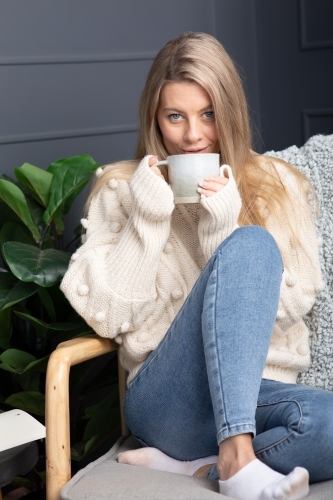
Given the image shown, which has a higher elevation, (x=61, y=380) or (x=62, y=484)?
(x=61, y=380)

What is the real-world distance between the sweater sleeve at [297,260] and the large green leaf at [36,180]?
1.82 feet

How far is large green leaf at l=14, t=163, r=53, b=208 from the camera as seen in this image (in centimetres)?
184

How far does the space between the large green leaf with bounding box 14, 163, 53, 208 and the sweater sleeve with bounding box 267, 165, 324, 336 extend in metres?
0.55

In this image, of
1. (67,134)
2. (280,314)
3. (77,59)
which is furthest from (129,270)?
(77,59)

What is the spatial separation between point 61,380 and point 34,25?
3.77 feet

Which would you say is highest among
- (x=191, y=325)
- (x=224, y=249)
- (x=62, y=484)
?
(x=224, y=249)

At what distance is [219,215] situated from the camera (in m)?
1.43

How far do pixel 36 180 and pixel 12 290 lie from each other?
0.28 m

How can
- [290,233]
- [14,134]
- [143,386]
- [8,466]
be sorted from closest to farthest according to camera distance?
[8,466], [143,386], [290,233], [14,134]

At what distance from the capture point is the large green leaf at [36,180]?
184 centimetres

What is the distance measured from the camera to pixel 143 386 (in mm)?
1446

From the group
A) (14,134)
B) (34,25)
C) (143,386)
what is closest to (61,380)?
(143,386)

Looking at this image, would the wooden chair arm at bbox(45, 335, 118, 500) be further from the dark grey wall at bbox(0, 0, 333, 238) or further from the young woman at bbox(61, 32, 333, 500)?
the dark grey wall at bbox(0, 0, 333, 238)

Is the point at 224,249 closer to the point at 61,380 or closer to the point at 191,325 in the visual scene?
the point at 191,325
